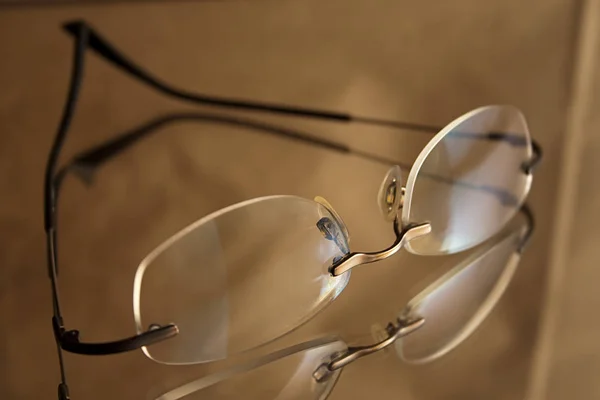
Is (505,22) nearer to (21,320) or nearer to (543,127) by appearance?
(543,127)

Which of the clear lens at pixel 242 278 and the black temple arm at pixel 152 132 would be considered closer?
the clear lens at pixel 242 278

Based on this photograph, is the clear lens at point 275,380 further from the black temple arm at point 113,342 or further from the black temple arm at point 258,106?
the black temple arm at point 258,106

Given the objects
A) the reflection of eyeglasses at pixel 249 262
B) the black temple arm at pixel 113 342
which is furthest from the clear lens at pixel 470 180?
the black temple arm at pixel 113 342

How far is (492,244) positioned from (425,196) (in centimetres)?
11

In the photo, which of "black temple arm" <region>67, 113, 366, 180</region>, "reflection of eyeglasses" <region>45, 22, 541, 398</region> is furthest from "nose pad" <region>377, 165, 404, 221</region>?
"black temple arm" <region>67, 113, 366, 180</region>

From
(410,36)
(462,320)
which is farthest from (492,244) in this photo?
(410,36)

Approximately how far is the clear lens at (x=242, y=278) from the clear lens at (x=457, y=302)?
8 centimetres

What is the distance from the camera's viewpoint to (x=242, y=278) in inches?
14.8

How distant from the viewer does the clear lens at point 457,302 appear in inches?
16.9

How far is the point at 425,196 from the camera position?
401 millimetres

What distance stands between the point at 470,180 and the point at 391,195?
Answer: 0.09 metres

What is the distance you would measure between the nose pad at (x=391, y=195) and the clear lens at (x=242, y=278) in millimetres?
44

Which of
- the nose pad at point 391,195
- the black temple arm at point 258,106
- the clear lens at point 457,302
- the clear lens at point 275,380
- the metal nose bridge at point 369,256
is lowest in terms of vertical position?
the clear lens at point 457,302

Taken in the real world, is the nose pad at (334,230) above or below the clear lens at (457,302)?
above
